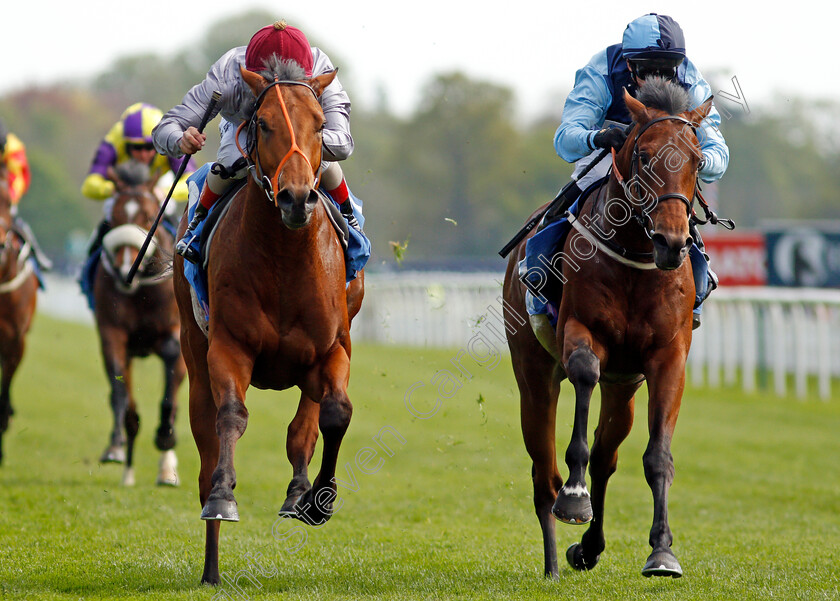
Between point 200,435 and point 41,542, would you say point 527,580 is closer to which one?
point 200,435

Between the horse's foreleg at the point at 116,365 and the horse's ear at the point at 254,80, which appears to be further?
the horse's foreleg at the point at 116,365

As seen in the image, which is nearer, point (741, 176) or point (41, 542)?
point (41, 542)

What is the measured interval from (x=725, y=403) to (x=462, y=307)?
8244mm

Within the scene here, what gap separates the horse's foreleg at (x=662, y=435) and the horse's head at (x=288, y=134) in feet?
5.15

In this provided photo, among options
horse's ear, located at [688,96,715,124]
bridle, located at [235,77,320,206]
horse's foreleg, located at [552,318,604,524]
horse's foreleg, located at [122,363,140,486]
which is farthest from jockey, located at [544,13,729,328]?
horse's foreleg, located at [122,363,140,486]

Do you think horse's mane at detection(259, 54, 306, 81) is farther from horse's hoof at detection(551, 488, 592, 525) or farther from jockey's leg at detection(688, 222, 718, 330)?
horse's hoof at detection(551, 488, 592, 525)

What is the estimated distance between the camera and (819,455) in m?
9.79

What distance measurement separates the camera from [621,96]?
5.08 metres

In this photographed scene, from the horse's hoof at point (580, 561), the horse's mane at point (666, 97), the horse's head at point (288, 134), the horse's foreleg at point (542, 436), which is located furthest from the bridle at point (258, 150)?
the horse's hoof at point (580, 561)

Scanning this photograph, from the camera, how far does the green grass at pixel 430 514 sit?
4.75 metres

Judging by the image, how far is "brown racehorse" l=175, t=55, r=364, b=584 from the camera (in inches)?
161

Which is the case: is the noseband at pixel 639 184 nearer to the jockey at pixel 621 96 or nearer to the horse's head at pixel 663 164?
the horse's head at pixel 663 164

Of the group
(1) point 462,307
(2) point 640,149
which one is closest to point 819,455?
(2) point 640,149

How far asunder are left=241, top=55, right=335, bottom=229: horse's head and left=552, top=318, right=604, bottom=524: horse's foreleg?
1.22m
